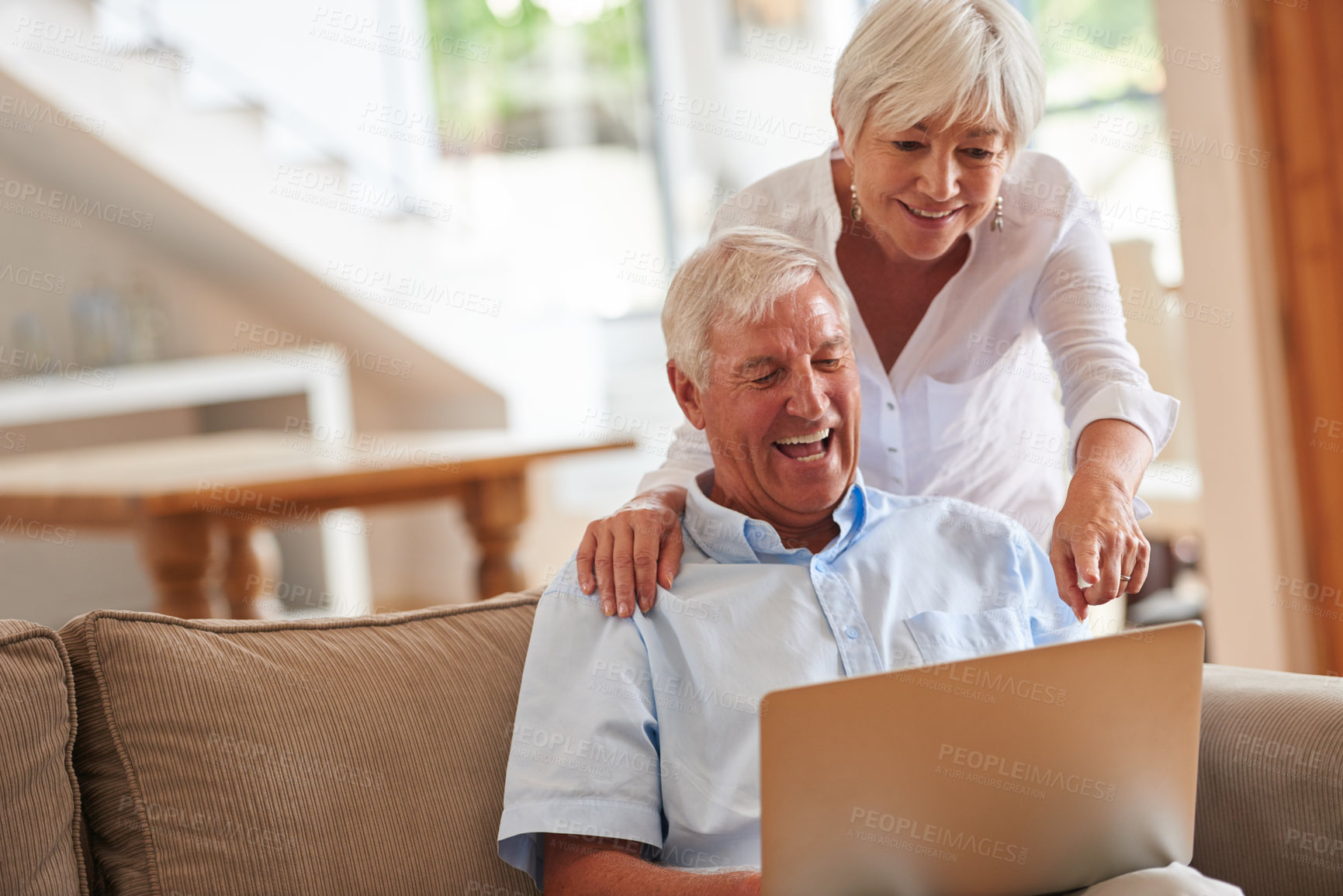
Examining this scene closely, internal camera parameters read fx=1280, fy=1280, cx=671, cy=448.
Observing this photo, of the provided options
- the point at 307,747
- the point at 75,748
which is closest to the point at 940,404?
the point at 307,747

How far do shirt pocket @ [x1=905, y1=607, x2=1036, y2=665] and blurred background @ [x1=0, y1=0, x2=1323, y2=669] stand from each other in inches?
72.3

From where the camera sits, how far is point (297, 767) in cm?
135

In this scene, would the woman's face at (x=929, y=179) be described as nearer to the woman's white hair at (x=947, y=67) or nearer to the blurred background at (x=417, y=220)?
the woman's white hair at (x=947, y=67)

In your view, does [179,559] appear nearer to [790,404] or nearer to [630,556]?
[630,556]

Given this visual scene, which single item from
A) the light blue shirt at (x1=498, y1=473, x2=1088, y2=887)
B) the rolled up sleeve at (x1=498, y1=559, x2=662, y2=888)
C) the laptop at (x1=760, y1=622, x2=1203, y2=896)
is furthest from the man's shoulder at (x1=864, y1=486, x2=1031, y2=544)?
the laptop at (x1=760, y1=622, x2=1203, y2=896)

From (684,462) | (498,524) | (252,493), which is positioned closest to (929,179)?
(684,462)

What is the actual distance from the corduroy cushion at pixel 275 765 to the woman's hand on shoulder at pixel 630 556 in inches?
7.7

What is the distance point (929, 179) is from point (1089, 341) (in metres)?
0.33

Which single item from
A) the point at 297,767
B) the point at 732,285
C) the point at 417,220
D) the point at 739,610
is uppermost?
the point at 417,220

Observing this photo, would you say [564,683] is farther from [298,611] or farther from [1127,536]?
[298,611]

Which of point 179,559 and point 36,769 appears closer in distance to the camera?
point 36,769

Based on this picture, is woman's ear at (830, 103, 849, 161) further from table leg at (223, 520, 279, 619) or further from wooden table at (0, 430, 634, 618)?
table leg at (223, 520, 279, 619)

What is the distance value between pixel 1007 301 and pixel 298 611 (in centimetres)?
404

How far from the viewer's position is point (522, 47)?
20.4 ft
